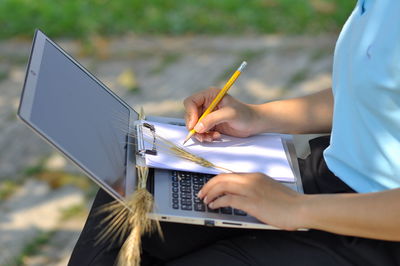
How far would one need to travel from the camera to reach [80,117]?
1616 millimetres

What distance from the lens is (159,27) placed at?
13.9 ft

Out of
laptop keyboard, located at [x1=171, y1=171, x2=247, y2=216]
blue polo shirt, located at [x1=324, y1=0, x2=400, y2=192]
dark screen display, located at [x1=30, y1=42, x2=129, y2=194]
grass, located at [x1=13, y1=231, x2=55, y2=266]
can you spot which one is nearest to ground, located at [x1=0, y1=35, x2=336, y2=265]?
grass, located at [x1=13, y1=231, x2=55, y2=266]

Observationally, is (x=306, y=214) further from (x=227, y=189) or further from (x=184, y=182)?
(x=184, y=182)

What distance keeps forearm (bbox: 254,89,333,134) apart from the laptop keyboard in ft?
1.00

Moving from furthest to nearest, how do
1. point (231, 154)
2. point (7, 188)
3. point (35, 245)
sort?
point (7, 188)
point (35, 245)
point (231, 154)

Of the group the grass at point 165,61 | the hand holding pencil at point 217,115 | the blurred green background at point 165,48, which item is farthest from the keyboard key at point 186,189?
the grass at point 165,61

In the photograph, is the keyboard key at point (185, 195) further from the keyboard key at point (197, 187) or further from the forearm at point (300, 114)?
the forearm at point (300, 114)

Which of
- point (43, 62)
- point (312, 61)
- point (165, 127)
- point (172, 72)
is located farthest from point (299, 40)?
point (43, 62)

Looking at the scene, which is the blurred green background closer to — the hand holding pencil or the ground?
the ground

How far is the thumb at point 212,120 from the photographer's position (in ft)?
5.86

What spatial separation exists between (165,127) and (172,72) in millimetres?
2101

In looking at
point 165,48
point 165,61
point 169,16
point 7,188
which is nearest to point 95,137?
Answer: point 7,188

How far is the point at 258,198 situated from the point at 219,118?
1.17 ft

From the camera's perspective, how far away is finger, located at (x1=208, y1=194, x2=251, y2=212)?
59.0 inches
